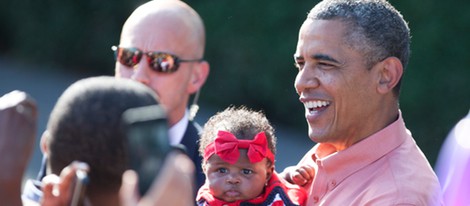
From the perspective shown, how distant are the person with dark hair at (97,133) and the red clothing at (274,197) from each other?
5.40 feet

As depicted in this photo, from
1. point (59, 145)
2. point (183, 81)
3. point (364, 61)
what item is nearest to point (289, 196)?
point (364, 61)

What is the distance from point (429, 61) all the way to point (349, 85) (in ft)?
20.0

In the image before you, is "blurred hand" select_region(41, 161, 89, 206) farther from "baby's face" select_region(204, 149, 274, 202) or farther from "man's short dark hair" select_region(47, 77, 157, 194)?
"baby's face" select_region(204, 149, 274, 202)

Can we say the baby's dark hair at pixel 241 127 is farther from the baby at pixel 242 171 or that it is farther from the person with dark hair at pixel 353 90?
the person with dark hair at pixel 353 90

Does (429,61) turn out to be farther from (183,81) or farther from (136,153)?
(136,153)

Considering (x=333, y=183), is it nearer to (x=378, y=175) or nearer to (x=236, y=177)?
(x=378, y=175)

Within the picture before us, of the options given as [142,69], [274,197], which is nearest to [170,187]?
[274,197]

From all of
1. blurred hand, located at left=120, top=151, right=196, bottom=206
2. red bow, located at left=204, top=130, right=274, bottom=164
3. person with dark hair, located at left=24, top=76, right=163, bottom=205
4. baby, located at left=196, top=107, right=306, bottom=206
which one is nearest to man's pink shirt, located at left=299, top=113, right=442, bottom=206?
baby, located at left=196, top=107, right=306, bottom=206

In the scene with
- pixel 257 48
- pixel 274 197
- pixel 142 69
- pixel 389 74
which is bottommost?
pixel 257 48

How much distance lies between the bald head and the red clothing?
39.6 inches

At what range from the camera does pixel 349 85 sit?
419 centimetres

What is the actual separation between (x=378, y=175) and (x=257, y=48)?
7.77 m

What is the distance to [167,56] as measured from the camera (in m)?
4.99

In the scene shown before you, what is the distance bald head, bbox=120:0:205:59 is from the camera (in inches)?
196
